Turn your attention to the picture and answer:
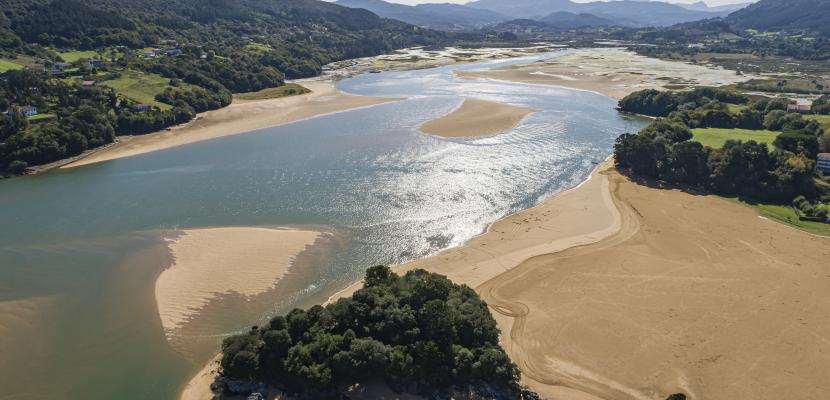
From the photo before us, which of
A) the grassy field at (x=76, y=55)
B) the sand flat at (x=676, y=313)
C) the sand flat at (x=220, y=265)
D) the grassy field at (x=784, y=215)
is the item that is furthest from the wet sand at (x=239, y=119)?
the grassy field at (x=784, y=215)

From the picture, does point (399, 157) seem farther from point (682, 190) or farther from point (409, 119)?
point (682, 190)

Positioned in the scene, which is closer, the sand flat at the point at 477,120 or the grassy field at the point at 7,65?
the sand flat at the point at 477,120

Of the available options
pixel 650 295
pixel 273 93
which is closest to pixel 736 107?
pixel 650 295

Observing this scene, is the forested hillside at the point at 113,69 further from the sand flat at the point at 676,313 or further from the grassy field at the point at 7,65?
the sand flat at the point at 676,313

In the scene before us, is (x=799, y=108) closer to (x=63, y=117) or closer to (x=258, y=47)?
(x=63, y=117)

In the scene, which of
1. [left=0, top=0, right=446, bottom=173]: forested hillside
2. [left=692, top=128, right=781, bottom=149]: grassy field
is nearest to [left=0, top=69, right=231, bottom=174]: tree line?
[left=0, top=0, right=446, bottom=173]: forested hillside

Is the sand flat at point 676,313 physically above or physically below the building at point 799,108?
below
